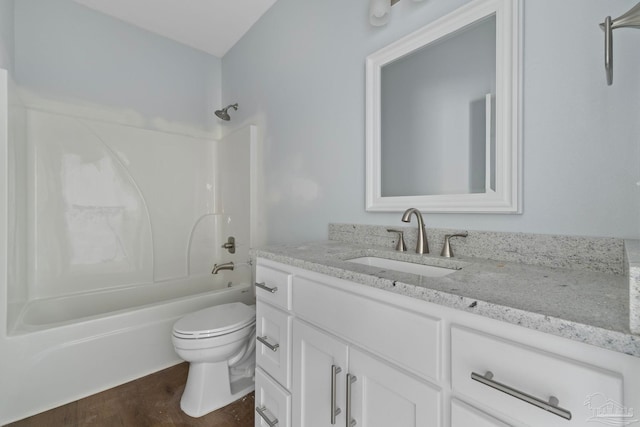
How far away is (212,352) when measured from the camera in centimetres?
153

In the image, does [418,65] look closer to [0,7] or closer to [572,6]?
[572,6]

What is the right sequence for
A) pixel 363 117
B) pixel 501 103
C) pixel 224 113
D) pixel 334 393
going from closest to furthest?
pixel 334 393 → pixel 501 103 → pixel 363 117 → pixel 224 113

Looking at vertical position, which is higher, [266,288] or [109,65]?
[109,65]

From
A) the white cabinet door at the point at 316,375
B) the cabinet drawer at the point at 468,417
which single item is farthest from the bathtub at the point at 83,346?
the cabinet drawer at the point at 468,417

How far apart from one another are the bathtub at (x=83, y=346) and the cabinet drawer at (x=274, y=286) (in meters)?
1.10

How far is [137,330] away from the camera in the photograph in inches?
72.5

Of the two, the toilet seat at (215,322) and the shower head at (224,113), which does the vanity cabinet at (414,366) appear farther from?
the shower head at (224,113)

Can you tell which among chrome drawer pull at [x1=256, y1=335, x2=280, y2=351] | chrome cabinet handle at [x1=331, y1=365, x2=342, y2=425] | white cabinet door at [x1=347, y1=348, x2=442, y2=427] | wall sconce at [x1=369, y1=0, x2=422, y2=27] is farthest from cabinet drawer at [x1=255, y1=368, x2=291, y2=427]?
wall sconce at [x1=369, y1=0, x2=422, y2=27]

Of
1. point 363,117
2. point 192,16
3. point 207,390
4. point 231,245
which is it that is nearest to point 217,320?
point 207,390

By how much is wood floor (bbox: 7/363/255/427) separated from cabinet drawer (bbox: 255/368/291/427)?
34 centimetres

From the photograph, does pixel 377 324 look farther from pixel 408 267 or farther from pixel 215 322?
pixel 215 322

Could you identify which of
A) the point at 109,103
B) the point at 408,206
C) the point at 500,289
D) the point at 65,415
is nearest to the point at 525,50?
the point at 408,206

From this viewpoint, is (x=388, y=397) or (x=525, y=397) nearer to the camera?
(x=525, y=397)

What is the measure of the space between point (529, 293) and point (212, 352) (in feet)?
4.88
